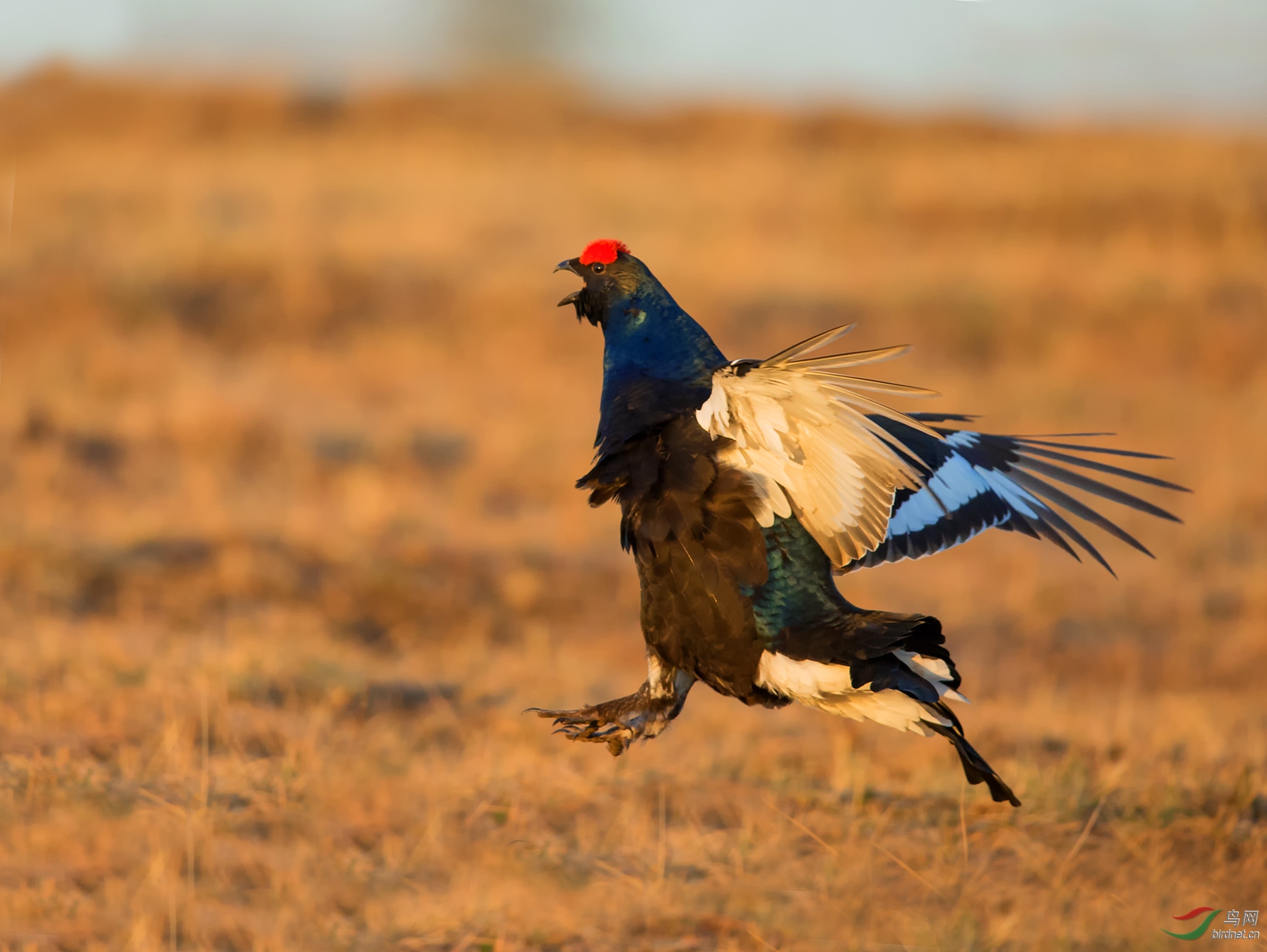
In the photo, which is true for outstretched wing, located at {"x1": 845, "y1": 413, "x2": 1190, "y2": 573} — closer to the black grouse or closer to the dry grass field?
the black grouse

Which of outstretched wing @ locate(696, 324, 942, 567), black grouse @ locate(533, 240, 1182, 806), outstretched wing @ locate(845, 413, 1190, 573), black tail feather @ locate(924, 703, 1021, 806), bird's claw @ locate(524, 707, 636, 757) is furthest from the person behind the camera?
outstretched wing @ locate(845, 413, 1190, 573)

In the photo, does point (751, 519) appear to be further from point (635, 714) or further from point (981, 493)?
point (981, 493)

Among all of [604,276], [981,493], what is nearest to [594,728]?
[604,276]

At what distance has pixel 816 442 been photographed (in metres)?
3.73

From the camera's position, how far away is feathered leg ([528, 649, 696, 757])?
425 cm

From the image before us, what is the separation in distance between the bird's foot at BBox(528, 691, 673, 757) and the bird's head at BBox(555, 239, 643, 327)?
48.4 inches

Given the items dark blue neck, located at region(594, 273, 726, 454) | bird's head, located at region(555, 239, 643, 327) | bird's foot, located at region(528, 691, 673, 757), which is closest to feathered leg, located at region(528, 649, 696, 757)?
bird's foot, located at region(528, 691, 673, 757)

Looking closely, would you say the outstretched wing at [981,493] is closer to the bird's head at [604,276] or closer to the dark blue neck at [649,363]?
the dark blue neck at [649,363]

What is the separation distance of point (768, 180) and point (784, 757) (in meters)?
14.2

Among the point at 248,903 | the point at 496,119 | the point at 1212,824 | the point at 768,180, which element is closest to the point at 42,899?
the point at 248,903

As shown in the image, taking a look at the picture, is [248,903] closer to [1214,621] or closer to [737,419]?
[737,419]

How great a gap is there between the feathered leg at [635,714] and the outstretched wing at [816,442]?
2.02ft

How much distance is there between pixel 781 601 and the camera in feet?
13.4

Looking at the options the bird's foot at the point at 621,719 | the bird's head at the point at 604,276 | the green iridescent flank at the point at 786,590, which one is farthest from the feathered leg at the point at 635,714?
the bird's head at the point at 604,276
